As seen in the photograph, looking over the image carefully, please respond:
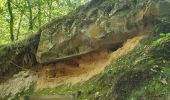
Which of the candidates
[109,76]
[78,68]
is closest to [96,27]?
[78,68]

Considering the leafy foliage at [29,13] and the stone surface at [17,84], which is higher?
the leafy foliage at [29,13]

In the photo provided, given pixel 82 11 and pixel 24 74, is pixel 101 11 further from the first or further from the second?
pixel 24 74

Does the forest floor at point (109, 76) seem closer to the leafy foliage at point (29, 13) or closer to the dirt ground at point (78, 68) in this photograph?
the dirt ground at point (78, 68)

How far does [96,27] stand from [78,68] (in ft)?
7.19

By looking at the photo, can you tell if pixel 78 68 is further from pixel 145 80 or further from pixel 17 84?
pixel 145 80

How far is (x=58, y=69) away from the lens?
14.0m

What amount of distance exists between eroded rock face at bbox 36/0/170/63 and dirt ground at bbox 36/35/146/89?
1.08 feet

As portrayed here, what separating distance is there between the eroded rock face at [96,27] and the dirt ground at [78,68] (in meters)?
0.33

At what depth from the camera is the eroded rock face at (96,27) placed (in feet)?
35.0

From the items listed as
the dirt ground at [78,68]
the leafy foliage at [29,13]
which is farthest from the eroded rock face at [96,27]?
the leafy foliage at [29,13]

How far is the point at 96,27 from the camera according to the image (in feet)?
38.8

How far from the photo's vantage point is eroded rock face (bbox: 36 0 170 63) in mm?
10680

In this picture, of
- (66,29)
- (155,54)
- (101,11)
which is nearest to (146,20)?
(101,11)

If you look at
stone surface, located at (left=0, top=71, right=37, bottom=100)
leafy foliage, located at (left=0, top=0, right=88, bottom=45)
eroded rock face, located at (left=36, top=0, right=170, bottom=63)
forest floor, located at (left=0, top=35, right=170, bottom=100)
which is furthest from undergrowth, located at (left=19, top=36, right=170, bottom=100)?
leafy foliage, located at (left=0, top=0, right=88, bottom=45)
